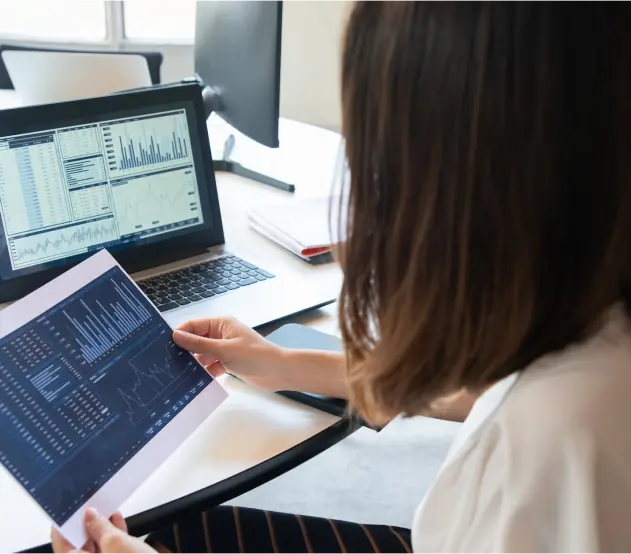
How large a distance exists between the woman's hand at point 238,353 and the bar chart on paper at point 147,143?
338 millimetres

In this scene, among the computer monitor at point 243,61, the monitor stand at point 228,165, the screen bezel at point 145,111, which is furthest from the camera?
the monitor stand at point 228,165

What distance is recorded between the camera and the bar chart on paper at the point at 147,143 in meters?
1.18

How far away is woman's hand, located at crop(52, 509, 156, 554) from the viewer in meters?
0.72

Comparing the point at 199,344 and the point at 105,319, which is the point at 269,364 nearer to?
the point at 199,344

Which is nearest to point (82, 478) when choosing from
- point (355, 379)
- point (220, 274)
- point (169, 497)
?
point (169, 497)

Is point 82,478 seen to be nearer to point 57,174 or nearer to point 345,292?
point 345,292

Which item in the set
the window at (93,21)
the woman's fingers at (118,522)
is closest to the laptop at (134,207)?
the woman's fingers at (118,522)

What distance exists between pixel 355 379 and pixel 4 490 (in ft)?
1.30

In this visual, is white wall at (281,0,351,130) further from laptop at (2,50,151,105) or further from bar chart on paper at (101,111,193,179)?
bar chart on paper at (101,111,193,179)

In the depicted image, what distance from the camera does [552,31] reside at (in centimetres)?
54

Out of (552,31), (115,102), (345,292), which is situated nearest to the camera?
(552,31)

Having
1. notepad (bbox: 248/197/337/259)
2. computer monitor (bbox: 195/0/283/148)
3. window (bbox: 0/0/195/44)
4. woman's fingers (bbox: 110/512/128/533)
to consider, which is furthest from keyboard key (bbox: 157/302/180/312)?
window (bbox: 0/0/195/44)

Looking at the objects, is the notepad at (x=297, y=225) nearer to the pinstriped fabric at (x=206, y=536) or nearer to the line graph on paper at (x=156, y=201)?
the line graph on paper at (x=156, y=201)

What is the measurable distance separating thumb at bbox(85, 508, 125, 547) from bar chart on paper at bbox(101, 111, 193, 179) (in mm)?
603
